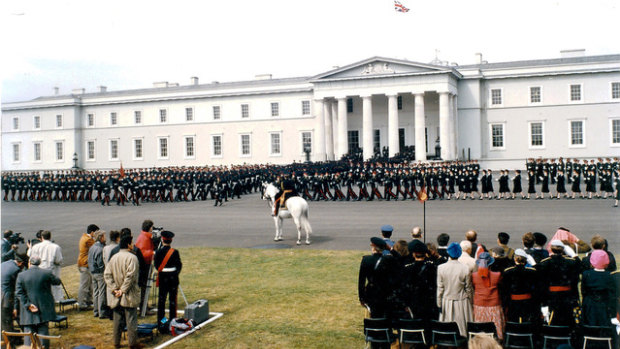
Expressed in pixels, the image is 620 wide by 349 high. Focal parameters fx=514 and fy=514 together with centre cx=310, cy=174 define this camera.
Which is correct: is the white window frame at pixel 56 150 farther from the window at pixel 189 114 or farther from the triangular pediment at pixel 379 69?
the triangular pediment at pixel 379 69

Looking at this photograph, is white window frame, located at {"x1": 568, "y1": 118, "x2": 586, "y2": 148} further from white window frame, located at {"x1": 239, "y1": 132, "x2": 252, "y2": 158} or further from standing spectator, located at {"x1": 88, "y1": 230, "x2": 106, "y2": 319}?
standing spectator, located at {"x1": 88, "y1": 230, "x2": 106, "y2": 319}

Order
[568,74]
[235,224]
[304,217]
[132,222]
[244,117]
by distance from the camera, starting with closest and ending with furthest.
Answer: [304,217] → [235,224] → [132,222] → [568,74] → [244,117]

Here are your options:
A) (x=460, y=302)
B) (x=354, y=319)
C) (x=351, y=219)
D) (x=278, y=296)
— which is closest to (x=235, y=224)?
(x=351, y=219)

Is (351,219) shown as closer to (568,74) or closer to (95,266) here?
(95,266)

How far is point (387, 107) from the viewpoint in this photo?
182 ft

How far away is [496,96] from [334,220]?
36.5m

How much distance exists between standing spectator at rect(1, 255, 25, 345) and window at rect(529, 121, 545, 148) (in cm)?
5024

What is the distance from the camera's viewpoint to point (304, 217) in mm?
17062

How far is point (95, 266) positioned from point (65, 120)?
62561mm

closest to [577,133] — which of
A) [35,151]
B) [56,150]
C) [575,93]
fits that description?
[575,93]

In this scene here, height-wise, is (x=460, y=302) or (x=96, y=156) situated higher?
(x=96, y=156)

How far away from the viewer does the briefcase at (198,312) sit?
9125mm

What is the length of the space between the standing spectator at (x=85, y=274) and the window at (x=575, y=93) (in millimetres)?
49639

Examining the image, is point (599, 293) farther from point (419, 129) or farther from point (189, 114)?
point (189, 114)
